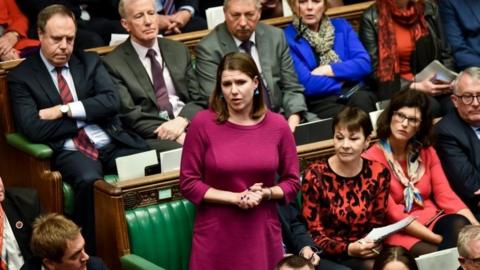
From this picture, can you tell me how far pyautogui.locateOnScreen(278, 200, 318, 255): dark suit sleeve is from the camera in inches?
172

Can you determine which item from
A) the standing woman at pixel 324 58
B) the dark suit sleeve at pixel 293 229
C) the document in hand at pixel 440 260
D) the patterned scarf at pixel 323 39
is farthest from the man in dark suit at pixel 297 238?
the patterned scarf at pixel 323 39

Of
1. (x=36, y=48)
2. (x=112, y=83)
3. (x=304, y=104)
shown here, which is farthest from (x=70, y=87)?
(x=304, y=104)

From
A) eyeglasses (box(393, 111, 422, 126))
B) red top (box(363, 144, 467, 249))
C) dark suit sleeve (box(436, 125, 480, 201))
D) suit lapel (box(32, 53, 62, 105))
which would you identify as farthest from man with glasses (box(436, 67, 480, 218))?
suit lapel (box(32, 53, 62, 105))

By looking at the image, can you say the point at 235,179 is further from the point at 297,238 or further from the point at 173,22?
the point at 173,22

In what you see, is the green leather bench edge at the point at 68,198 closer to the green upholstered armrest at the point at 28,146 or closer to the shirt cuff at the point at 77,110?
the green upholstered armrest at the point at 28,146

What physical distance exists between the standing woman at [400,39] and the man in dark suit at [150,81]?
967 mm

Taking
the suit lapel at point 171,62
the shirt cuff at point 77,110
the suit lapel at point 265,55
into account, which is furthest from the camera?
the suit lapel at point 265,55

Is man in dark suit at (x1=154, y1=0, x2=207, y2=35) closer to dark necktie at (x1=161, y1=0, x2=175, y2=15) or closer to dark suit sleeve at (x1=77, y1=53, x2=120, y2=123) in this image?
dark necktie at (x1=161, y1=0, x2=175, y2=15)

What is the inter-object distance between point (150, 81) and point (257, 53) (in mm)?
521

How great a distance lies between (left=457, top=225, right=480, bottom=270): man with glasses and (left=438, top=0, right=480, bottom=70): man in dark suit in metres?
1.83

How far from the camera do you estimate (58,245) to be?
3824 mm

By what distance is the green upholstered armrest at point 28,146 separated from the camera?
4746 millimetres

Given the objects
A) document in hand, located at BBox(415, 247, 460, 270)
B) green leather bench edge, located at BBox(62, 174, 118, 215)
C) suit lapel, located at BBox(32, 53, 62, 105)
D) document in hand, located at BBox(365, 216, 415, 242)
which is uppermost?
suit lapel, located at BBox(32, 53, 62, 105)

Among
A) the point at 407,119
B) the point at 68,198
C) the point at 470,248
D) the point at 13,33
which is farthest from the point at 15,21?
the point at 470,248
